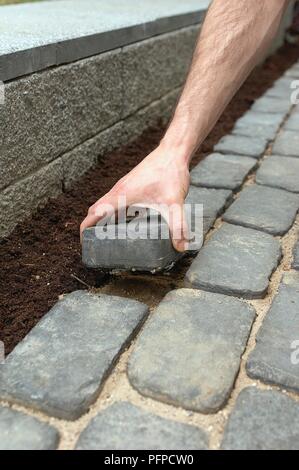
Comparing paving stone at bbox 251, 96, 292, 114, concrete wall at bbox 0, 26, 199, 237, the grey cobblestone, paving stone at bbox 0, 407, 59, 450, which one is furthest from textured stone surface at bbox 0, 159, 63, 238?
paving stone at bbox 251, 96, 292, 114

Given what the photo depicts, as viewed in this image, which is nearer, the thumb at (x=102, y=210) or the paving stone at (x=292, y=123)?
the thumb at (x=102, y=210)

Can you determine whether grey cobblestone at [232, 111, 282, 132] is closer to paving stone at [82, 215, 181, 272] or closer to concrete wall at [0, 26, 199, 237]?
concrete wall at [0, 26, 199, 237]

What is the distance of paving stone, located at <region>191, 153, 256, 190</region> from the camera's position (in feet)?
8.23

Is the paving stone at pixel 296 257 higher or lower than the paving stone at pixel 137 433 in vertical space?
lower

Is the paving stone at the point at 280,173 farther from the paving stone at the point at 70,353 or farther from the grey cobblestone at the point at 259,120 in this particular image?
the paving stone at the point at 70,353

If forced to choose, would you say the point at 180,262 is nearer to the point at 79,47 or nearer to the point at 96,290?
the point at 96,290

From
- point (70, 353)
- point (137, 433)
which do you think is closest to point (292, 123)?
point (70, 353)

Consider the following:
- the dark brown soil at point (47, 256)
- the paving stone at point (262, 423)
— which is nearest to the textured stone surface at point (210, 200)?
the dark brown soil at point (47, 256)

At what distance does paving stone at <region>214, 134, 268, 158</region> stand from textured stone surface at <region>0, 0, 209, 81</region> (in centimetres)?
75

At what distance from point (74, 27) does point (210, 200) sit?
1.04 m

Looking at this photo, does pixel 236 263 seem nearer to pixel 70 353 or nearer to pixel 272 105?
pixel 70 353

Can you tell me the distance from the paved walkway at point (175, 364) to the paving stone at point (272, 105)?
1.84 m

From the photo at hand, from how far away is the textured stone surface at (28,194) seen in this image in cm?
198

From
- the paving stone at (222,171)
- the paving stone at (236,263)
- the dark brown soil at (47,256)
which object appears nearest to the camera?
the dark brown soil at (47,256)
